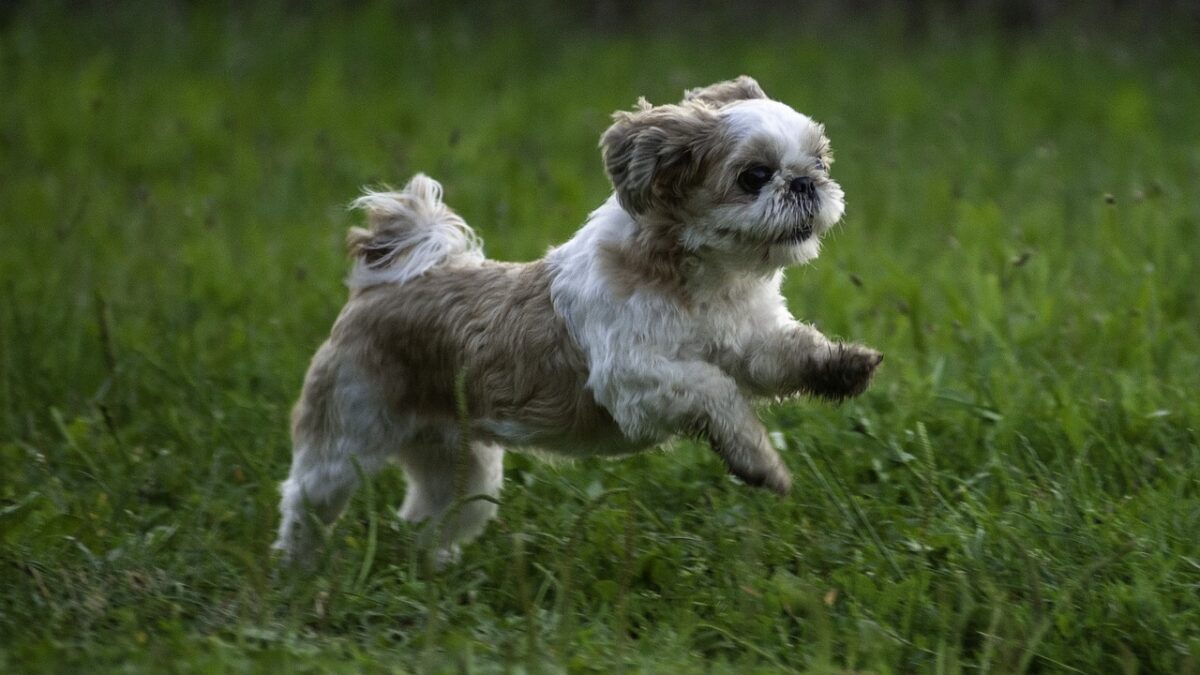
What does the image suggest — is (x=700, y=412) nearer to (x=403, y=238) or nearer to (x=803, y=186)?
(x=803, y=186)

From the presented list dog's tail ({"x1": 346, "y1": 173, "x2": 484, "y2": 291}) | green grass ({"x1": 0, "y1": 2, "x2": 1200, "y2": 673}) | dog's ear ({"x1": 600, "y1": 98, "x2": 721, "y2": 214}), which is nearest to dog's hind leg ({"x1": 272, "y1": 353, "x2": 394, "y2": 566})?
green grass ({"x1": 0, "y1": 2, "x2": 1200, "y2": 673})

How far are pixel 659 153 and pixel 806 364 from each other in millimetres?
756

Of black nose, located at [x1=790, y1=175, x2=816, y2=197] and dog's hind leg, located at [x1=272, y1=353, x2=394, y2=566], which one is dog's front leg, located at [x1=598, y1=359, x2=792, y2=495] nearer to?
black nose, located at [x1=790, y1=175, x2=816, y2=197]

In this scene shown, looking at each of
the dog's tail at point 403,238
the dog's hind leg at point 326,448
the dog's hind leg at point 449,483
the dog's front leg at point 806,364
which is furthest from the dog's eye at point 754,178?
the dog's hind leg at point 326,448

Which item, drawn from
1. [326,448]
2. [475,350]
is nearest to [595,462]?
[475,350]

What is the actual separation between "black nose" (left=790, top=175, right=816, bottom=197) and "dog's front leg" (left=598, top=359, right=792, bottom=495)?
0.57 meters

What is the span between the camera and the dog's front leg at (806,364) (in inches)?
169

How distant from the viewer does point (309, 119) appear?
10.4 metres

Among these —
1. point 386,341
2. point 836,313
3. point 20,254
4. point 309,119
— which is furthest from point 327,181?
point 386,341

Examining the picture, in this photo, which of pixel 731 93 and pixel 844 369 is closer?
pixel 844 369

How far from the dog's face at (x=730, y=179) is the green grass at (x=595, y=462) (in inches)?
33.1

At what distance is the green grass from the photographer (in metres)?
4.19

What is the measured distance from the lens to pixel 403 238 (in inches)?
201

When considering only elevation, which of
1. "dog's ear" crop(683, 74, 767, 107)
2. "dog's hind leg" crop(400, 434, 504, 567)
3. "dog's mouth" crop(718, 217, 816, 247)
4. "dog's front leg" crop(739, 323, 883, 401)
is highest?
"dog's ear" crop(683, 74, 767, 107)
